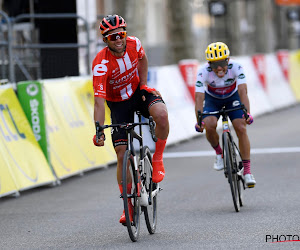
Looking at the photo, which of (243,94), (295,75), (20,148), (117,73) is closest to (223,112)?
(243,94)

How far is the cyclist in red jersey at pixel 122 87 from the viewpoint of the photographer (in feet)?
26.6

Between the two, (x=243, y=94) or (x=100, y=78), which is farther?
(x=243, y=94)

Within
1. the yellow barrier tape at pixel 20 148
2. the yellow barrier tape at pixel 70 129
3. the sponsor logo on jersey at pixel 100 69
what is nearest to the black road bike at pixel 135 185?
the sponsor logo on jersey at pixel 100 69

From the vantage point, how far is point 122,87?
840 centimetres

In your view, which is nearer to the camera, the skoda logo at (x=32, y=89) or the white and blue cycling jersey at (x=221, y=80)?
the white and blue cycling jersey at (x=221, y=80)

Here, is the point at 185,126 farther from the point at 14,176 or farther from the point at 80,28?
the point at 14,176

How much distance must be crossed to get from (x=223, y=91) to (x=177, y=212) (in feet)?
5.19

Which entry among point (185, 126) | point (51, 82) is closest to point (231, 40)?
point (185, 126)

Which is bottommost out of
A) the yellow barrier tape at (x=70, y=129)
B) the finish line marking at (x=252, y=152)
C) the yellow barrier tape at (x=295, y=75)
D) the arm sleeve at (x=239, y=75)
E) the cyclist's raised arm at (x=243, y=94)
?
the yellow barrier tape at (x=295, y=75)

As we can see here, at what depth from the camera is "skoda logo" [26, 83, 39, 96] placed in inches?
494

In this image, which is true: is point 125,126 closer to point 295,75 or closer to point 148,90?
point 148,90

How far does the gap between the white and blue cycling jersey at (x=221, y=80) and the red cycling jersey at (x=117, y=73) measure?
5.98 feet

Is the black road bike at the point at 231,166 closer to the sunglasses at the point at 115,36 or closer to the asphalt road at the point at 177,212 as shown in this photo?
the asphalt road at the point at 177,212

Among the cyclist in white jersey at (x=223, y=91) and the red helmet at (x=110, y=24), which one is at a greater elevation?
the red helmet at (x=110, y=24)
